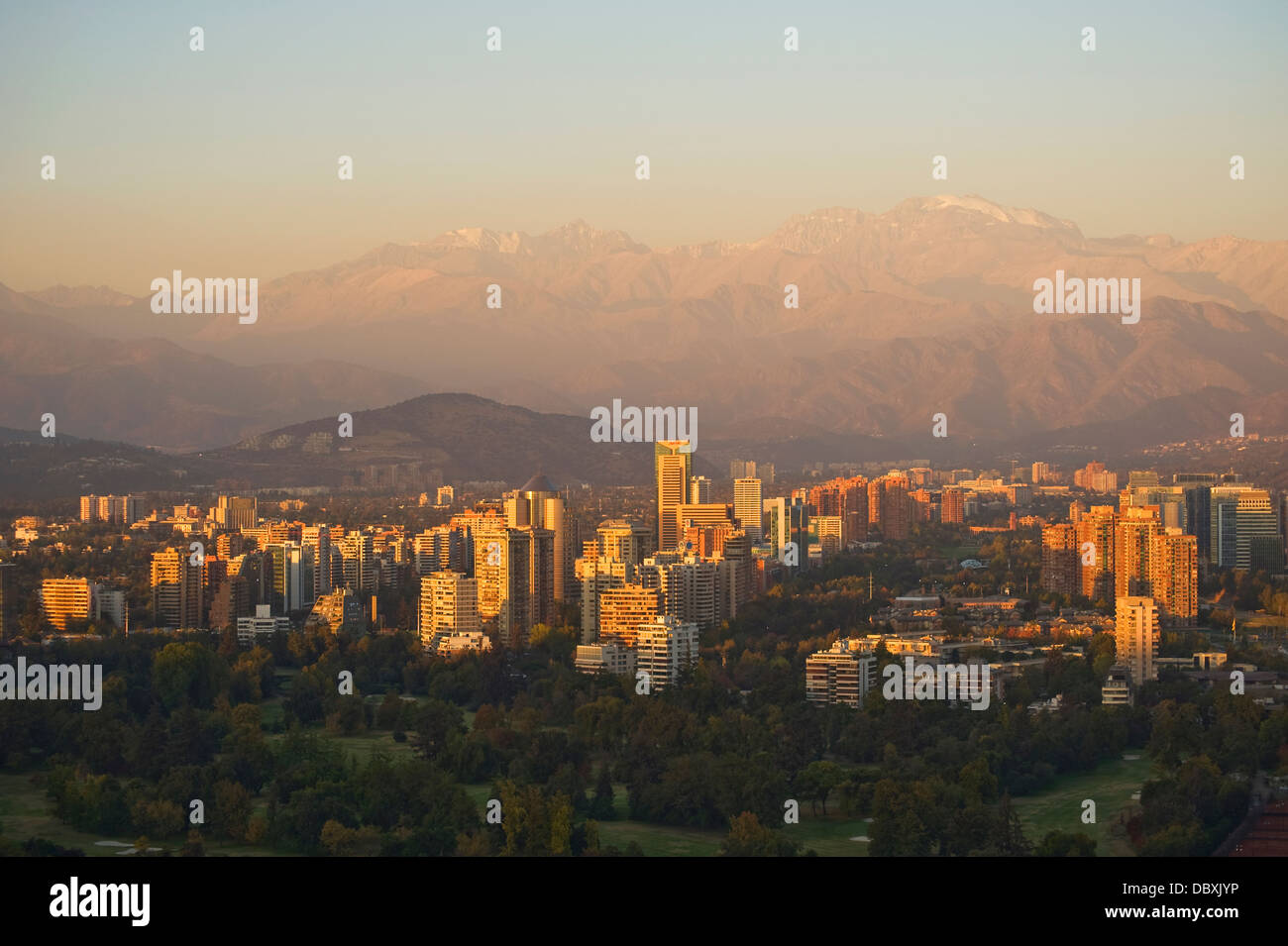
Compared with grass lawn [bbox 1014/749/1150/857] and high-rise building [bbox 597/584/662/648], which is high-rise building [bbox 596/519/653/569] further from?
grass lawn [bbox 1014/749/1150/857]

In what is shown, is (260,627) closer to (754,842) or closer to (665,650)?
(665,650)

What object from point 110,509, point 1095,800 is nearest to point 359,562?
point 110,509

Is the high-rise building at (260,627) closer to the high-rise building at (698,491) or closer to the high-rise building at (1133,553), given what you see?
the high-rise building at (1133,553)

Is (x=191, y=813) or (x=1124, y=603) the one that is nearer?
(x=191, y=813)

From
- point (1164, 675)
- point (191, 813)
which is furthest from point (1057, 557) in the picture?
point (191, 813)

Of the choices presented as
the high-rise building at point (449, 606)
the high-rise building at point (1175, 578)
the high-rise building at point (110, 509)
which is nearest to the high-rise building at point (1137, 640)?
the high-rise building at point (1175, 578)

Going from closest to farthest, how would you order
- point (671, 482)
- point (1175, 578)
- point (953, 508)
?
point (1175, 578) → point (671, 482) → point (953, 508)
